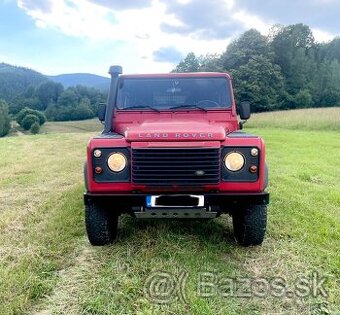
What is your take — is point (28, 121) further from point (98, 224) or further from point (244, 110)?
point (98, 224)

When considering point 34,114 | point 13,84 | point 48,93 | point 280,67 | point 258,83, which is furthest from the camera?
point 13,84

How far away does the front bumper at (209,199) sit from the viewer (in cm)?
333

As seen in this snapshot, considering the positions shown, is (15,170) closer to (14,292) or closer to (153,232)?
(153,232)

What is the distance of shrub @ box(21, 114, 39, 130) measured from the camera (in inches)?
2545

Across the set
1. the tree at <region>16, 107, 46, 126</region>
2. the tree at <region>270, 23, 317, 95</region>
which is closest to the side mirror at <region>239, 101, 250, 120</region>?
the tree at <region>270, 23, 317, 95</region>

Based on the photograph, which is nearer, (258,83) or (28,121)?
(258,83)

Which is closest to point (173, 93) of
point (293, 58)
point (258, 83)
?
point (258, 83)

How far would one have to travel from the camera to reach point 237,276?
→ 323cm

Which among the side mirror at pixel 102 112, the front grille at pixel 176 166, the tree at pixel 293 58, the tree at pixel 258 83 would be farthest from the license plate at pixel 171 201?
the tree at pixel 293 58

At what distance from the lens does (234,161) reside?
3.36 metres

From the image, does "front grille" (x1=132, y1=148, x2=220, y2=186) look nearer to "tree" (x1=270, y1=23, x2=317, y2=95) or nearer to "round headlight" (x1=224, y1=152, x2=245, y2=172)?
"round headlight" (x1=224, y1=152, x2=245, y2=172)

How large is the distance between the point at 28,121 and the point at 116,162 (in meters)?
67.1

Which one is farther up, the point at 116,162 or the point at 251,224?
the point at 116,162

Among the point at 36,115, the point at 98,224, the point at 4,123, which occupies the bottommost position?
the point at 4,123
